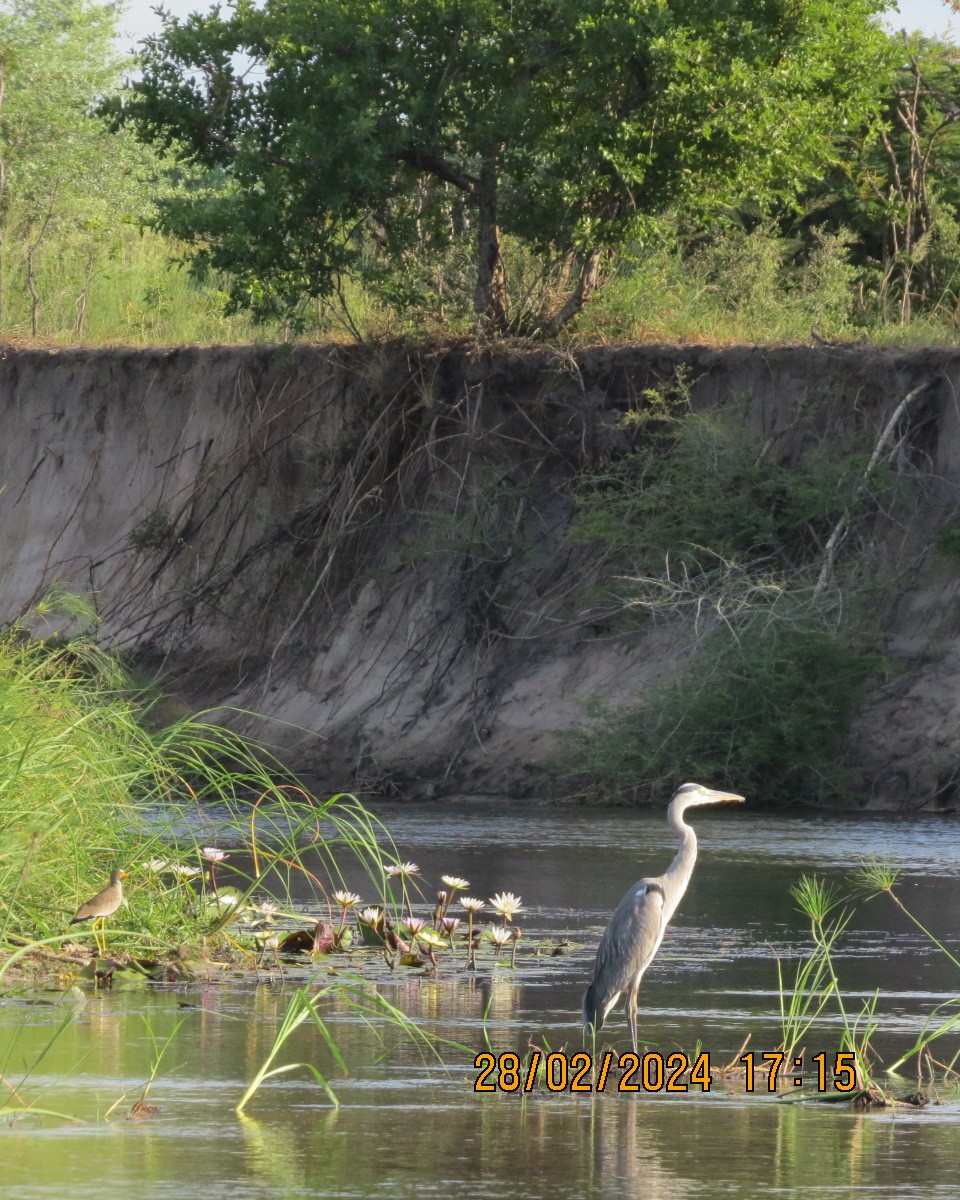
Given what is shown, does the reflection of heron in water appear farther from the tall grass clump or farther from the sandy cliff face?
the sandy cliff face

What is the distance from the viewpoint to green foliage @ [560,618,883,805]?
1745 centimetres

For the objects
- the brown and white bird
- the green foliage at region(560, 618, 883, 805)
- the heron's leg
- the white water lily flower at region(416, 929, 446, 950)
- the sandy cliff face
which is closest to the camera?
the heron's leg

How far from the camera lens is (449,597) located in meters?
21.3

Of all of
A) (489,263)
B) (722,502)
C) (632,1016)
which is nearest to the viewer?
(632,1016)

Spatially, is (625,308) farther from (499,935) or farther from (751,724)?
(499,935)

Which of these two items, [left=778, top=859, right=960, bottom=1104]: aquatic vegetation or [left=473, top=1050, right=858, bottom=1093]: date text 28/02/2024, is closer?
[left=778, top=859, right=960, bottom=1104]: aquatic vegetation

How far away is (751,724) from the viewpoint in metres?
17.6

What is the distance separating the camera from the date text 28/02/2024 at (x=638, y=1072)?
19.2ft

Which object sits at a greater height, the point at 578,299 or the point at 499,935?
the point at 578,299

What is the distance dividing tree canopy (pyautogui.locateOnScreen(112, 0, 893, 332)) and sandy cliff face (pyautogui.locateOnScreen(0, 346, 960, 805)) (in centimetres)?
142

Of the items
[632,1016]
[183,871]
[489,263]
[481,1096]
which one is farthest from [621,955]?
[489,263]

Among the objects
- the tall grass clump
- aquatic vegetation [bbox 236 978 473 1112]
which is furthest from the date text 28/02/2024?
the tall grass clump

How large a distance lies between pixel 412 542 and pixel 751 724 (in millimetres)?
5405

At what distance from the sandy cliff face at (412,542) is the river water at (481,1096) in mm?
9419
